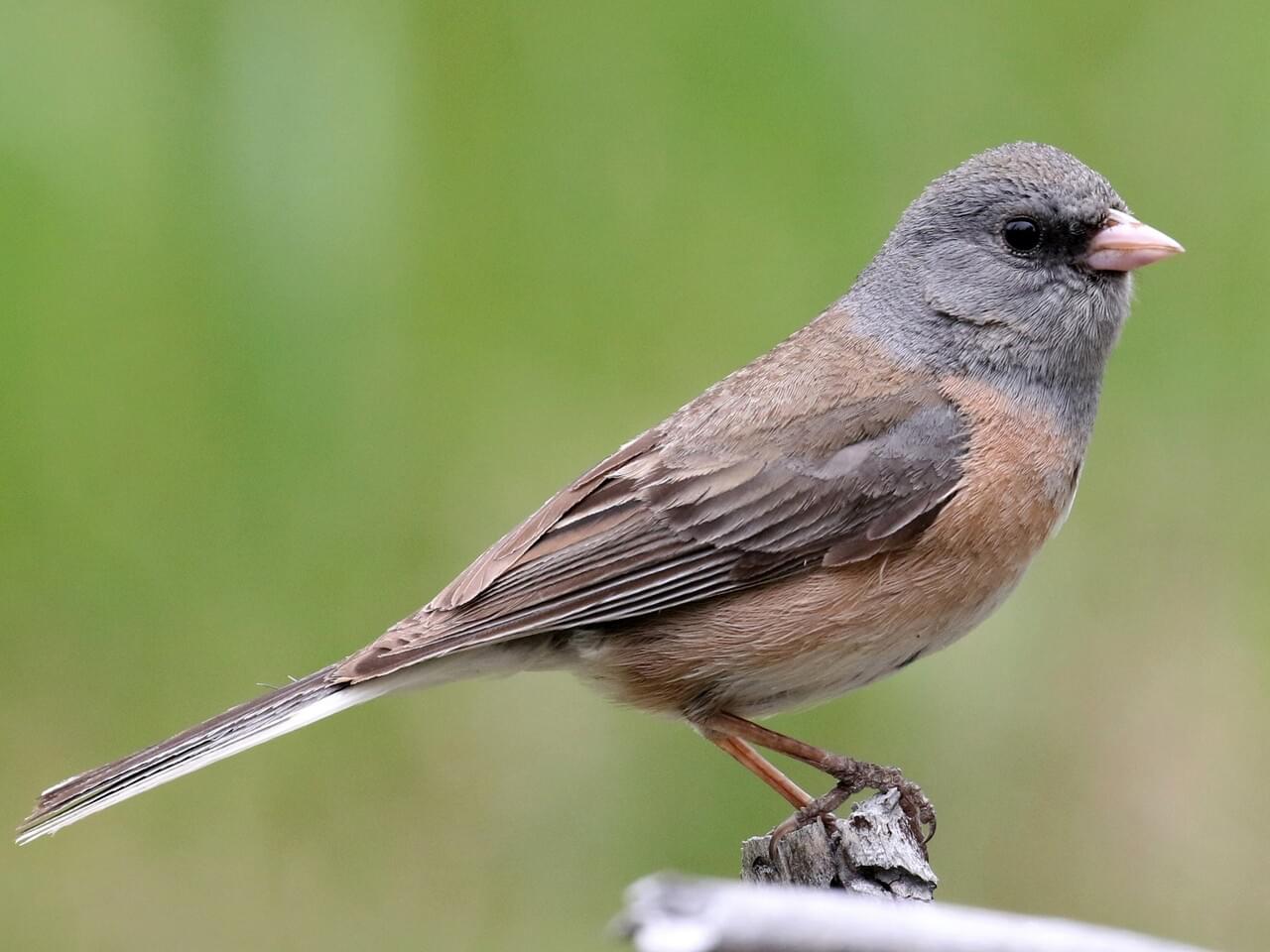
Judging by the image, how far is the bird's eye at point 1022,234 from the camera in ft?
8.75

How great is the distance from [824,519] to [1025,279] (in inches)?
22.8

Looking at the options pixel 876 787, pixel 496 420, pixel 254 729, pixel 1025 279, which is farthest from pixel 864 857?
pixel 496 420

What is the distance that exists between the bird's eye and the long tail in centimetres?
129

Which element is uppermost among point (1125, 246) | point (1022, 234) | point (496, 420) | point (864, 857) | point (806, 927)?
point (496, 420)

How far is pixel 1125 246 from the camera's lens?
2.57m

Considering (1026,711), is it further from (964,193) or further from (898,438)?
(964,193)

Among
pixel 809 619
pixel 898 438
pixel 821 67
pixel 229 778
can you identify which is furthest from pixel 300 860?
pixel 821 67

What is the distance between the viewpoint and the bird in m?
2.35

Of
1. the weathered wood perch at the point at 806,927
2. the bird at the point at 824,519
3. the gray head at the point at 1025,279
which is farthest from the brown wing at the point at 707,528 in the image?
the weathered wood perch at the point at 806,927

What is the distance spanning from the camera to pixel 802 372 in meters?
2.62

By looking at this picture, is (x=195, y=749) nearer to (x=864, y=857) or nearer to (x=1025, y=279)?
(x=864, y=857)

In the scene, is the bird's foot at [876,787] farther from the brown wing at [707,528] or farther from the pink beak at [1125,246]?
the pink beak at [1125,246]

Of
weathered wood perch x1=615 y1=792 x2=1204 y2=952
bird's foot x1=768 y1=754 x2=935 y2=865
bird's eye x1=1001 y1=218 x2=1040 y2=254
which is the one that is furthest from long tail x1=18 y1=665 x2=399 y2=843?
weathered wood perch x1=615 y1=792 x2=1204 y2=952

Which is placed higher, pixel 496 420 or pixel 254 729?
pixel 496 420
